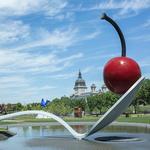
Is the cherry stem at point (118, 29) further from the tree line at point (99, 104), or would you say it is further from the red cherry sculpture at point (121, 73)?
the tree line at point (99, 104)

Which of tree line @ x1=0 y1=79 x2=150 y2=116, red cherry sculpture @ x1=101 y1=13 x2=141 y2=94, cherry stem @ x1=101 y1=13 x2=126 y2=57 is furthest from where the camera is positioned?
tree line @ x1=0 y1=79 x2=150 y2=116

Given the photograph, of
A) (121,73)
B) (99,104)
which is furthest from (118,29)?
(99,104)

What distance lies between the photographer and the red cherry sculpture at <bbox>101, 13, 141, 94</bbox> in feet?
57.8

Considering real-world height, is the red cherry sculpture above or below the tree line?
below

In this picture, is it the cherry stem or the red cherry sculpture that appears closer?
the red cherry sculpture

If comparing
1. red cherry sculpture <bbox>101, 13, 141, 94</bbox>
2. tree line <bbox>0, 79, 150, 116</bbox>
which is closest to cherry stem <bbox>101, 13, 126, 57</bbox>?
red cherry sculpture <bbox>101, 13, 141, 94</bbox>

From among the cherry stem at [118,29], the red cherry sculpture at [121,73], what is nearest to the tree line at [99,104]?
the cherry stem at [118,29]

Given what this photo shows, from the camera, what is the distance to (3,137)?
71.5 feet

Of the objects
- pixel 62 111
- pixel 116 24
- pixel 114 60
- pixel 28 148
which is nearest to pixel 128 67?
pixel 114 60

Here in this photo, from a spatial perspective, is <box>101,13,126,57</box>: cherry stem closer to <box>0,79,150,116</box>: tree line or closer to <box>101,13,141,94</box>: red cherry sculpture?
<box>101,13,141,94</box>: red cherry sculpture

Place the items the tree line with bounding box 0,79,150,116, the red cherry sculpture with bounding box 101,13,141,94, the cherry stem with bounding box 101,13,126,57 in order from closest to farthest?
the red cherry sculpture with bounding box 101,13,141,94 < the cherry stem with bounding box 101,13,126,57 < the tree line with bounding box 0,79,150,116

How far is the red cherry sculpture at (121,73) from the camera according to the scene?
1761 centimetres

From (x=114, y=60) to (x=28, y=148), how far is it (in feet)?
15.7

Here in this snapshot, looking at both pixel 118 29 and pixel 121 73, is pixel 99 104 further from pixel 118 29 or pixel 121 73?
pixel 121 73
